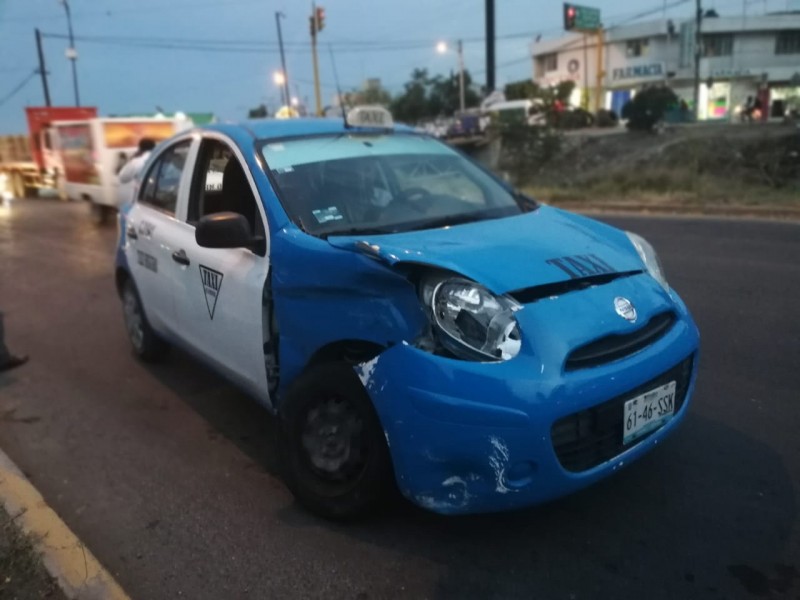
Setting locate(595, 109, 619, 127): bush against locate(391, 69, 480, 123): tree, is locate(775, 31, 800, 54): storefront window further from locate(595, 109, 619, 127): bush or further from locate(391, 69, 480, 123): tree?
locate(391, 69, 480, 123): tree

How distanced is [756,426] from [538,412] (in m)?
1.89

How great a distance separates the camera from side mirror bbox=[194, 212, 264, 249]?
3135 mm

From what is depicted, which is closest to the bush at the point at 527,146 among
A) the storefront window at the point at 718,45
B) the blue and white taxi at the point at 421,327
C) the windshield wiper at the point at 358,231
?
the blue and white taxi at the point at 421,327

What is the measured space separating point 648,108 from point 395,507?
26.0m

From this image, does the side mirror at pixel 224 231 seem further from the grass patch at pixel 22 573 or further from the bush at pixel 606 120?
the bush at pixel 606 120

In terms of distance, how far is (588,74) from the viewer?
56.1 m

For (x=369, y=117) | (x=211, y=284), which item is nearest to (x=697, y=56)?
(x=369, y=117)

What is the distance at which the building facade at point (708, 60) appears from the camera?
46781mm

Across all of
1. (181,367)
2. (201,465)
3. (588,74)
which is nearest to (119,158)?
(181,367)

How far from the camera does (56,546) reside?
9.37 feet

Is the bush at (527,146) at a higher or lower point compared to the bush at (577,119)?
lower

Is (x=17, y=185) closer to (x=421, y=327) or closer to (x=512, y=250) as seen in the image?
(x=512, y=250)

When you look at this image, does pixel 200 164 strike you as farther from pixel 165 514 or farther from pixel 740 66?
pixel 740 66

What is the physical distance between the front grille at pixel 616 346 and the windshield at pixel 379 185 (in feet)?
3.41
